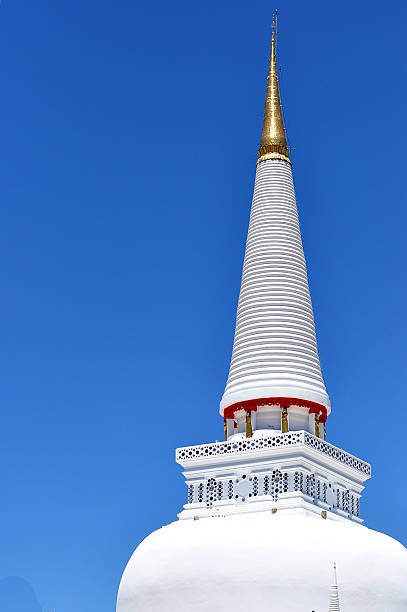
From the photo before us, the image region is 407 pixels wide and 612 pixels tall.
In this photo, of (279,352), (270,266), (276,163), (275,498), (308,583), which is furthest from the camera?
(276,163)

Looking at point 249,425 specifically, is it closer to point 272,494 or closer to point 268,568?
point 272,494

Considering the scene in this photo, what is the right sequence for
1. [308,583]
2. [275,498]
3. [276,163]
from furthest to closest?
[276,163] → [275,498] → [308,583]

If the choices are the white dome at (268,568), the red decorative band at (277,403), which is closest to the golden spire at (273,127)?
the red decorative band at (277,403)

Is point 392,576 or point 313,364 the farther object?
point 313,364

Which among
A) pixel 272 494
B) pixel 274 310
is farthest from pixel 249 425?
pixel 274 310

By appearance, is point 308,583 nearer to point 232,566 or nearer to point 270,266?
point 232,566

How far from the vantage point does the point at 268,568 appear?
118ft

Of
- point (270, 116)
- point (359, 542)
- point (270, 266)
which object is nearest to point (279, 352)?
point (270, 266)

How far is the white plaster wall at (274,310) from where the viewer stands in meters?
43.2

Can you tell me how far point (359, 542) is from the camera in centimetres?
3762

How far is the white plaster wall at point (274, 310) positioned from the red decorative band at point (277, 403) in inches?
9.6

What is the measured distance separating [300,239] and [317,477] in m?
12.7

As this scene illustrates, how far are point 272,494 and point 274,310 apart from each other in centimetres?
878

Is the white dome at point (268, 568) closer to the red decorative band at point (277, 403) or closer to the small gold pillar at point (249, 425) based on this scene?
the small gold pillar at point (249, 425)
